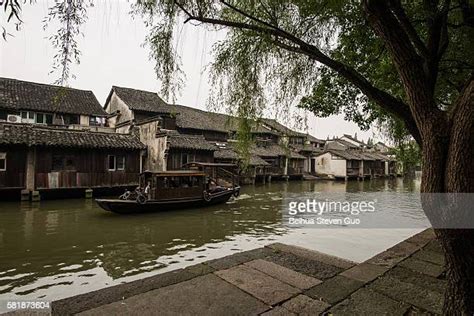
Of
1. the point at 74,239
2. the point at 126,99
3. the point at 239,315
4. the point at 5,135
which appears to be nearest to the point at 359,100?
the point at 239,315

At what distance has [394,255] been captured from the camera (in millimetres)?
5602

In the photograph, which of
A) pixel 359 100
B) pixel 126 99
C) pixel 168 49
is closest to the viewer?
pixel 168 49

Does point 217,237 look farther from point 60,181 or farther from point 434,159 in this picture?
point 60,181

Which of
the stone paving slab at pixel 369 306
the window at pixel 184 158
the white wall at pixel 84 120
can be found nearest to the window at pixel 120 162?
the window at pixel 184 158

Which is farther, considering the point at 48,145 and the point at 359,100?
the point at 48,145

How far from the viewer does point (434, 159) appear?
103 inches

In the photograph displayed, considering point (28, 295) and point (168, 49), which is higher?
point (168, 49)

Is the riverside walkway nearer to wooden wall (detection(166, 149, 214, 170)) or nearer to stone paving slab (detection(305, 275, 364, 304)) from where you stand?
stone paving slab (detection(305, 275, 364, 304))

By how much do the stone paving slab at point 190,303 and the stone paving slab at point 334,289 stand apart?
2.71ft

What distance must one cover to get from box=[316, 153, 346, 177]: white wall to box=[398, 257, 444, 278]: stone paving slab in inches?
1459

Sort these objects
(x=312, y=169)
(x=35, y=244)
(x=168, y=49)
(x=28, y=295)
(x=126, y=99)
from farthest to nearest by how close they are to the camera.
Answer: (x=312, y=169) → (x=126, y=99) → (x=35, y=244) → (x=28, y=295) → (x=168, y=49)

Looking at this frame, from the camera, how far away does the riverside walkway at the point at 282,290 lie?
11.1 ft

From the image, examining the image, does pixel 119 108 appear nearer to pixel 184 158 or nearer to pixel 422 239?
pixel 184 158

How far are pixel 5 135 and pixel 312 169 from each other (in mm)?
37893
